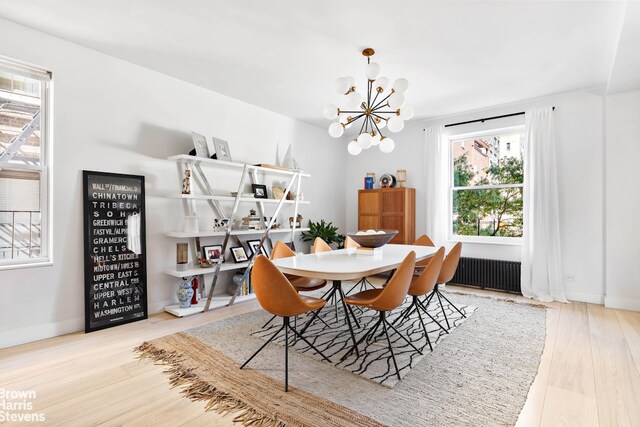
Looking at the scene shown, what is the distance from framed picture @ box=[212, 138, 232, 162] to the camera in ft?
13.1

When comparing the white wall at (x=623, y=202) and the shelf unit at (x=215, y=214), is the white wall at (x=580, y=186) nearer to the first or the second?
the white wall at (x=623, y=202)

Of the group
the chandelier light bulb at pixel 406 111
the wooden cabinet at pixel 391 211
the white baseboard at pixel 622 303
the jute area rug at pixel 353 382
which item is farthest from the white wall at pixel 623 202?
the chandelier light bulb at pixel 406 111

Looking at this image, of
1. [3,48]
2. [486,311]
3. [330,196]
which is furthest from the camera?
[330,196]

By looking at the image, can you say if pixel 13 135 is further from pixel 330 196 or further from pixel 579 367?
pixel 579 367

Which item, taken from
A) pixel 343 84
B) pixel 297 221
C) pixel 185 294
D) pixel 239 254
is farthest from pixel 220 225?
pixel 343 84

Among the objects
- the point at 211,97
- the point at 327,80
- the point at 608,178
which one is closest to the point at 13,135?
the point at 211,97

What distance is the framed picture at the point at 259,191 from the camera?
14.9 feet


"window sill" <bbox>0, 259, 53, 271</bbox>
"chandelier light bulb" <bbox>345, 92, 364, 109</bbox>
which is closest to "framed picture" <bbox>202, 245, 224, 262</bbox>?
"window sill" <bbox>0, 259, 53, 271</bbox>

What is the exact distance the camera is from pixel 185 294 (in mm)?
3609

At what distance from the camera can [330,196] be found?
237 inches

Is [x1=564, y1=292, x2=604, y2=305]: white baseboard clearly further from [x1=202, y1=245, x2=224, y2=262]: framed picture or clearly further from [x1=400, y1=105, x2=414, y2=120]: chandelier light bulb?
[x1=202, y1=245, x2=224, y2=262]: framed picture

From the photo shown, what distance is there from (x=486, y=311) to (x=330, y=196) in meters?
3.24

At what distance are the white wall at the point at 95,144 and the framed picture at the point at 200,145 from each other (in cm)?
21

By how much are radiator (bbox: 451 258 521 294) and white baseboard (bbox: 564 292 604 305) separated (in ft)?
1.86
